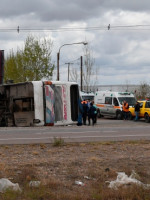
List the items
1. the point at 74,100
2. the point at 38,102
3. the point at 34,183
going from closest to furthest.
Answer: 1. the point at 34,183
2. the point at 38,102
3. the point at 74,100

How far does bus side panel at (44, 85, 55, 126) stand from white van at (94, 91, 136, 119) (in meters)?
13.0

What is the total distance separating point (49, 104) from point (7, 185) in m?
14.6

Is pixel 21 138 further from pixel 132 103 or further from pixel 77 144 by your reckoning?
pixel 132 103

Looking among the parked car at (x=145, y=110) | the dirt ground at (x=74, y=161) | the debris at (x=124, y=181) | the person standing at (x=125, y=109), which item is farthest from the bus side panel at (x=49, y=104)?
the debris at (x=124, y=181)

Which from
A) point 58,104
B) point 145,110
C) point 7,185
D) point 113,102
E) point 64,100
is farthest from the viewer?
point 113,102

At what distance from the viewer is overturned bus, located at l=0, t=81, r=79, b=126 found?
75.0 ft

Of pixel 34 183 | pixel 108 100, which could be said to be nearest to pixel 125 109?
pixel 108 100

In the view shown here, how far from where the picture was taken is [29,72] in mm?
49562

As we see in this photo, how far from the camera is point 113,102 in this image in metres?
36.0

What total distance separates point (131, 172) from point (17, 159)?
3.27 meters

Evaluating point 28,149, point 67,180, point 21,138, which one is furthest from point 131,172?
point 21,138

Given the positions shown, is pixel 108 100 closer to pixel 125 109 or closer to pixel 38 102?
pixel 125 109

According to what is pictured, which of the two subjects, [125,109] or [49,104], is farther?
[125,109]

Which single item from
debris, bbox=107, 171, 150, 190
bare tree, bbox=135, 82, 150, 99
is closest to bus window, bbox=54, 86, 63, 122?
debris, bbox=107, 171, 150, 190
